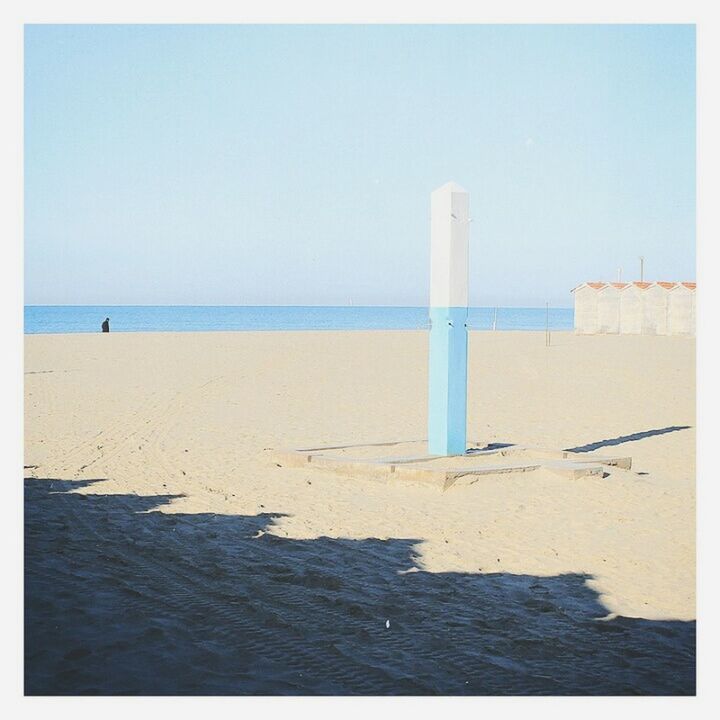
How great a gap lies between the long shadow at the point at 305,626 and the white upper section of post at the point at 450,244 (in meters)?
2.79

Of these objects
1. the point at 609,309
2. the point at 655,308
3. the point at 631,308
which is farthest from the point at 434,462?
the point at 609,309

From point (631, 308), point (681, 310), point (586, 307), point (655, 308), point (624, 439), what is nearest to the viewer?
point (624, 439)

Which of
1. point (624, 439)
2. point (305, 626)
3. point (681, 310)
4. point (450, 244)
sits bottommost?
point (305, 626)

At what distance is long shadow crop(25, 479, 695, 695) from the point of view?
160 inches

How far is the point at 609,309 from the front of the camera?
133 feet

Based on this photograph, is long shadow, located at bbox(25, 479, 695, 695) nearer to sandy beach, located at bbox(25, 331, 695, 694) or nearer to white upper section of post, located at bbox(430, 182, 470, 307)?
sandy beach, located at bbox(25, 331, 695, 694)

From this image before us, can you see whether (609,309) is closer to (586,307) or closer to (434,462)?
(586,307)

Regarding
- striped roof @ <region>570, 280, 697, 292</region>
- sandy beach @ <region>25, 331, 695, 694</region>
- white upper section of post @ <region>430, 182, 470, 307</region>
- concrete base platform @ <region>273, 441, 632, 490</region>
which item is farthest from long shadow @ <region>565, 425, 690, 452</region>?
striped roof @ <region>570, 280, 697, 292</region>

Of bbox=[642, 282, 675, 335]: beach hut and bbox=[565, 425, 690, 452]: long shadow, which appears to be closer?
bbox=[565, 425, 690, 452]: long shadow

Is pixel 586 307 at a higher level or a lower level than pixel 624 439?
higher

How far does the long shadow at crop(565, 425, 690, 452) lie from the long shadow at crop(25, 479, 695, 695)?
4.65m

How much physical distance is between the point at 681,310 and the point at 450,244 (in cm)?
3181

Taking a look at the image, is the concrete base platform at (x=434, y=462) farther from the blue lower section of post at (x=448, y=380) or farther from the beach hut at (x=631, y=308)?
the beach hut at (x=631, y=308)
